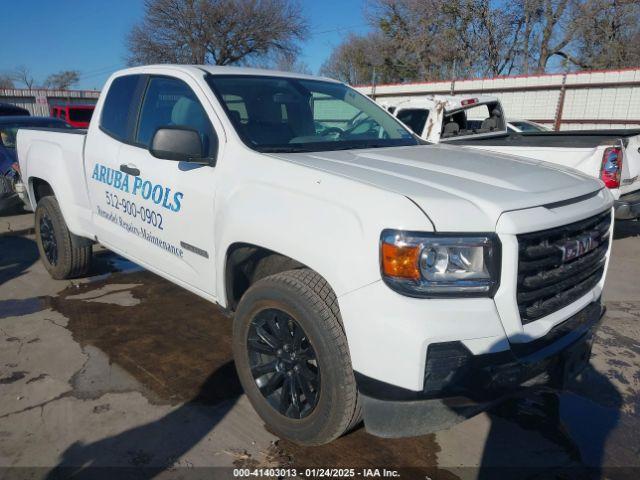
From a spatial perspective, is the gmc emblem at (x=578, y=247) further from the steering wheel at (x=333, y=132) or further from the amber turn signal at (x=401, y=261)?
the steering wheel at (x=333, y=132)

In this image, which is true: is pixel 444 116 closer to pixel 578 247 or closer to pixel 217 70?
pixel 217 70

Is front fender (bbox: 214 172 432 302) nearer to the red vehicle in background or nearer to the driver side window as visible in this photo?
the driver side window

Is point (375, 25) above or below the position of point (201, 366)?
above

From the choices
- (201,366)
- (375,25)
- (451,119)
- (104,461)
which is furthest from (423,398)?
(375,25)

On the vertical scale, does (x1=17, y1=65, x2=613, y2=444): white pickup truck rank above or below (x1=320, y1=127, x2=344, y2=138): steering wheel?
below

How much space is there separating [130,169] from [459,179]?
228 centimetres

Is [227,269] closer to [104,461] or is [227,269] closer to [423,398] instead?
→ [104,461]

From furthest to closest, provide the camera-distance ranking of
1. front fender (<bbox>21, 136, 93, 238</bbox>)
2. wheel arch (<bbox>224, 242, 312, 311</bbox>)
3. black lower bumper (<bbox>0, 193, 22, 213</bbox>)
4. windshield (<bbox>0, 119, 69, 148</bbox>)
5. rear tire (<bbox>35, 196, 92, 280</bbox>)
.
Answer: windshield (<bbox>0, 119, 69, 148</bbox>)
black lower bumper (<bbox>0, 193, 22, 213</bbox>)
rear tire (<bbox>35, 196, 92, 280</bbox>)
front fender (<bbox>21, 136, 93, 238</bbox>)
wheel arch (<bbox>224, 242, 312, 311</bbox>)

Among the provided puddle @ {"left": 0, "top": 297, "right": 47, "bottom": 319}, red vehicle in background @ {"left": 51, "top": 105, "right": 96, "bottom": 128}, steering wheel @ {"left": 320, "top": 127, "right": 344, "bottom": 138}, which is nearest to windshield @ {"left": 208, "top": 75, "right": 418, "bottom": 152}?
steering wheel @ {"left": 320, "top": 127, "right": 344, "bottom": 138}

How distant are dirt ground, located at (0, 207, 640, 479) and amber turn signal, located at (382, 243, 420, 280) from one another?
43.7 inches

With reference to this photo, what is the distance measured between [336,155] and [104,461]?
1988mm

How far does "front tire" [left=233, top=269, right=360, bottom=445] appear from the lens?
7.39 ft

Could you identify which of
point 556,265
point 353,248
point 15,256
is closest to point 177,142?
point 353,248

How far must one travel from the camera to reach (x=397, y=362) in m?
2.01
